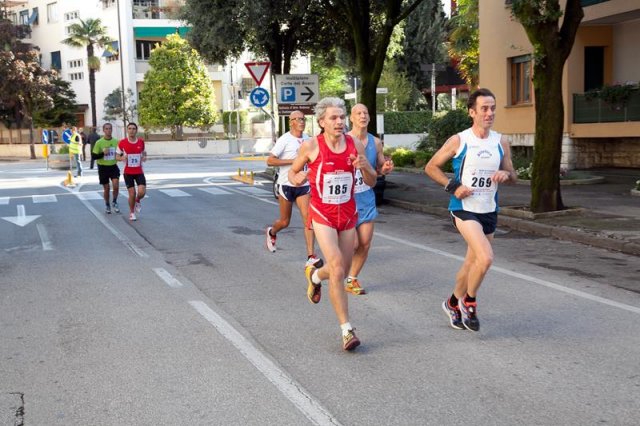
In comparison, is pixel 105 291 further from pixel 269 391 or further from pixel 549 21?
pixel 549 21

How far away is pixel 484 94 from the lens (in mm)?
6809

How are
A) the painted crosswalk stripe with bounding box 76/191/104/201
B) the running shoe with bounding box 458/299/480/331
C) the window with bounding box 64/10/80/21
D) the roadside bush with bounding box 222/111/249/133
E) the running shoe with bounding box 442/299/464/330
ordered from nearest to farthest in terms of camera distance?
the running shoe with bounding box 458/299/480/331 < the running shoe with bounding box 442/299/464/330 < the painted crosswalk stripe with bounding box 76/191/104/201 < the roadside bush with bounding box 222/111/249/133 < the window with bounding box 64/10/80/21

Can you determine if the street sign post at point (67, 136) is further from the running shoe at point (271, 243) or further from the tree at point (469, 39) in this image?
the running shoe at point (271, 243)

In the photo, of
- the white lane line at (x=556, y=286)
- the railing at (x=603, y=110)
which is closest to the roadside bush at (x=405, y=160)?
the railing at (x=603, y=110)

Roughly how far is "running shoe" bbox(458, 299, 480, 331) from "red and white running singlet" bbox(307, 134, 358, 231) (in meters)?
1.25

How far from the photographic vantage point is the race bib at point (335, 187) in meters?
6.46

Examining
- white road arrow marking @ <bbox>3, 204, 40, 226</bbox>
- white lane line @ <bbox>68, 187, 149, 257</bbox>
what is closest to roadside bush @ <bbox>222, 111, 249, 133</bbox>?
white lane line @ <bbox>68, 187, 149, 257</bbox>

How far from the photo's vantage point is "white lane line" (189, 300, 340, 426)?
4.94m

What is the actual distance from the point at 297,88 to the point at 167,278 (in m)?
16.6

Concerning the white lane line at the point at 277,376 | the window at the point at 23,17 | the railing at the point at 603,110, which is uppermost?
the window at the point at 23,17

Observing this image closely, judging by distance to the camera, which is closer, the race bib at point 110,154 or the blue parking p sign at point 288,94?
the race bib at point 110,154

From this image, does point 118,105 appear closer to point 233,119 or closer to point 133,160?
point 233,119

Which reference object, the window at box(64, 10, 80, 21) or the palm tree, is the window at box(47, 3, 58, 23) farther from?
the palm tree

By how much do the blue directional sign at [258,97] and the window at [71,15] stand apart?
145ft
